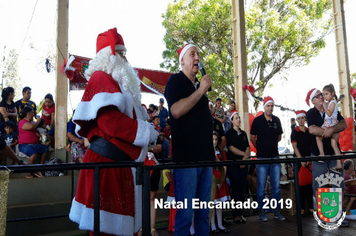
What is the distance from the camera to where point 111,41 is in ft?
7.23

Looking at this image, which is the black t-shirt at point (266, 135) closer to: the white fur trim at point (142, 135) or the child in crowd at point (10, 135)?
the white fur trim at point (142, 135)

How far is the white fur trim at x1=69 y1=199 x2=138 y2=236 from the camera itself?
186 centimetres

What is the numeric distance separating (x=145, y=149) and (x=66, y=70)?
162 inches

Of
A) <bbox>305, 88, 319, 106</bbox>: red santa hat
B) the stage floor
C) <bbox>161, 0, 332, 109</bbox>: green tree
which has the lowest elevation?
the stage floor

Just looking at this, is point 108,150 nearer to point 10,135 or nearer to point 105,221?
point 105,221

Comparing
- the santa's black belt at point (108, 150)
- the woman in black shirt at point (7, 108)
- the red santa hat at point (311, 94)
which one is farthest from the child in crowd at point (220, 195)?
the woman in black shirt at point (7, 108)

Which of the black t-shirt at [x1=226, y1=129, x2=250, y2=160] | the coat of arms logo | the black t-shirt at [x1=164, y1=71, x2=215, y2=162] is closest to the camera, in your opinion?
the black t-shirt at [x1=164, y1=71, x2=215, y2=162]

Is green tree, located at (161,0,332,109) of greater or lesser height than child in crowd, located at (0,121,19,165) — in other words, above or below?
above

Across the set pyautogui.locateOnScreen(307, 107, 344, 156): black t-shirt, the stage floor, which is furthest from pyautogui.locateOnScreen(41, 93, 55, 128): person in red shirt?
pyautogui.locateOnScreen(307, 107, 344, 156): black t-shirt

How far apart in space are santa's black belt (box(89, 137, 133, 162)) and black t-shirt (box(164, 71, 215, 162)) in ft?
1.59

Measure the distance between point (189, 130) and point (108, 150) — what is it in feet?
2.11

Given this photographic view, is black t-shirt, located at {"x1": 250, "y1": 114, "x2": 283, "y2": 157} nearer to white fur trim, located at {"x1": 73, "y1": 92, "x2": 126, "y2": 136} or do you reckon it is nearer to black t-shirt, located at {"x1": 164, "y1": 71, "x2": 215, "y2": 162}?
black t-shirt, located at {"x1": 164, "y1": 71, "x2": 215, "y2": 162}

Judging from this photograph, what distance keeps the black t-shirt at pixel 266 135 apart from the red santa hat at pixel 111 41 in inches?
136

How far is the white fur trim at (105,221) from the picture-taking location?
1.86 meters
